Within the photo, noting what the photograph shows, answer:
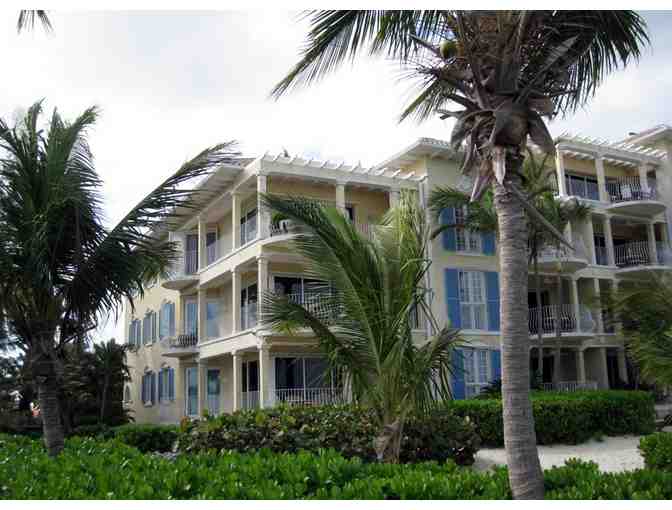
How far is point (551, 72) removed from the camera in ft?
22.2

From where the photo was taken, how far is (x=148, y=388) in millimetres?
33750

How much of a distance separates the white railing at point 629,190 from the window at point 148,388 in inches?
878

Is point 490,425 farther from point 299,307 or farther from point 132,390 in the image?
point 132,390

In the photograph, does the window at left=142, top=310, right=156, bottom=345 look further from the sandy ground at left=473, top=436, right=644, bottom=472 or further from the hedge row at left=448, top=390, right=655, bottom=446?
the sandy ground at left=473, top=436, right=644, bottom=472

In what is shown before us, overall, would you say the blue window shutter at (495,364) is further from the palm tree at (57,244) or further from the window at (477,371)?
the palm tree at (57,244)

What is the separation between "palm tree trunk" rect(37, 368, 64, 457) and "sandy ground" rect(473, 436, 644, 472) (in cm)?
698

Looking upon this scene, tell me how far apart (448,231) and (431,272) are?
1.74 meters

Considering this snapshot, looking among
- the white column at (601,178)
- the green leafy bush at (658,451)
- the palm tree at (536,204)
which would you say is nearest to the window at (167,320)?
the palm tree at (536,204)

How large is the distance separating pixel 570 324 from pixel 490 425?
1083 centimetres

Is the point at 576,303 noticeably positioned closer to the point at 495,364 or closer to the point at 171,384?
the point at 495,364

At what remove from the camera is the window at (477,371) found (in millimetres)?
23078

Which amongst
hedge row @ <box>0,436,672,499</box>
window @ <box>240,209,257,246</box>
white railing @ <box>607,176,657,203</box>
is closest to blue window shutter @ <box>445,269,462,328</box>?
window @ <box>240,209,257,246</box>

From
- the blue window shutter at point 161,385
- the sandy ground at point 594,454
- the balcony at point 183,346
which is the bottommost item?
the sandy ground at point 594,454

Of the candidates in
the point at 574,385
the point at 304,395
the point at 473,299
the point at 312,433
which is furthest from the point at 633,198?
the point at 312,433
